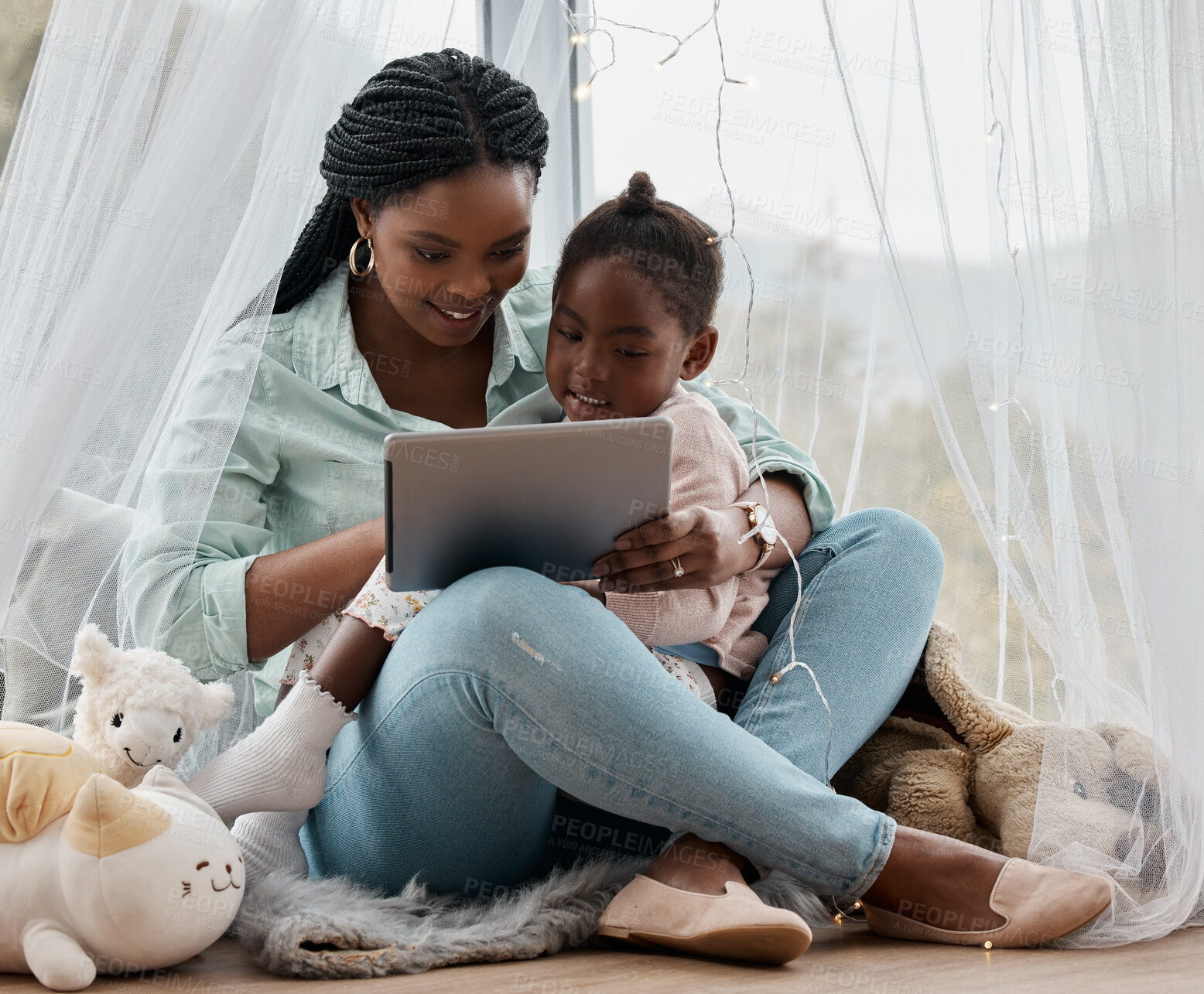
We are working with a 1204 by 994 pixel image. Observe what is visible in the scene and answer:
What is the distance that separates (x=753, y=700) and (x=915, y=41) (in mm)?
847

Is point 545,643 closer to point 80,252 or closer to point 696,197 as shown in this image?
point 80,252

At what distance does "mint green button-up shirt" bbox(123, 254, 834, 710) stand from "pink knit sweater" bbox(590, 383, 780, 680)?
115mm

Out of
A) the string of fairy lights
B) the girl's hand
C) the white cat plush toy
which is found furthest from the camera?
the string of fairy lights

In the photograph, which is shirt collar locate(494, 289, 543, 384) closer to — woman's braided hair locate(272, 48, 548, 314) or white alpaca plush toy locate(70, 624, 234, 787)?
woman's braided hair locate(272, 48, 548, 314)

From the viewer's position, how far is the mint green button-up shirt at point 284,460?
1144 mm

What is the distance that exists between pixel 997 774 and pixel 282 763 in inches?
31.8

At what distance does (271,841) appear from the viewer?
3.70ft

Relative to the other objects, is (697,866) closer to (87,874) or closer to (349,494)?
(87,874)

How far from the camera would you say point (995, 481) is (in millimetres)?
1279

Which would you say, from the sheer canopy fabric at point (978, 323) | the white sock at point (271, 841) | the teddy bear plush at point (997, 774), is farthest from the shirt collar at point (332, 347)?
the teddy bear plush at point (997, 774)

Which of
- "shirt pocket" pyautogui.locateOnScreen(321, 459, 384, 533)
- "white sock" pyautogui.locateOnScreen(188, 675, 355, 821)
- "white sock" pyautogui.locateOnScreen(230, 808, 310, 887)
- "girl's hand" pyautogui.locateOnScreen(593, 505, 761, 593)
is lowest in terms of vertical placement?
"white sock" pyautogui.locateOnScreen(230, 808, 310, 887)

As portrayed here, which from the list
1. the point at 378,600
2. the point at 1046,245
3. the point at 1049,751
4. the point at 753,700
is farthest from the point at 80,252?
the point at 1049,751

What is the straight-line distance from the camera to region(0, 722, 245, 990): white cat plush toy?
33.0 inches

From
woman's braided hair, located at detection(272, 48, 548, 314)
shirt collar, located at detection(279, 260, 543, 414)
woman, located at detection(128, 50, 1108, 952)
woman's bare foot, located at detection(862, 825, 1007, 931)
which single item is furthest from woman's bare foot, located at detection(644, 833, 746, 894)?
woman's braided hair, located at detection(272, 48, 548, 314)
